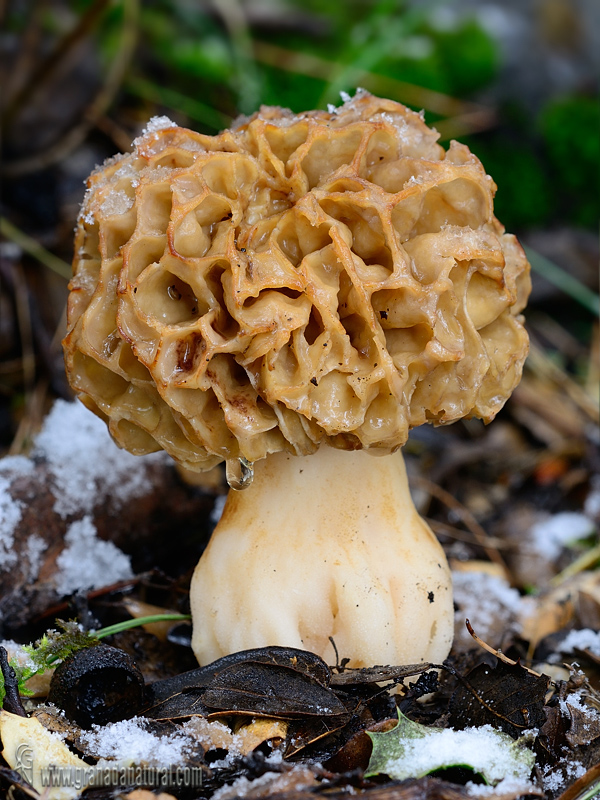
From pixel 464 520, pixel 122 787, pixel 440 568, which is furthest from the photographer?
pixel 464 520

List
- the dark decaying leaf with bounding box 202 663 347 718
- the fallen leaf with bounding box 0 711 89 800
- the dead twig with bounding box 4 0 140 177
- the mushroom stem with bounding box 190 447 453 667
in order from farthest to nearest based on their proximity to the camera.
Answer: the dead twig with bounding box 4 0 140 177
the mushroom stem with bounding box 190 447 453 667
the dark decaying leaf with bounding box 202 663 347 718
the fallen leaf with bounding box 0 711 89 800

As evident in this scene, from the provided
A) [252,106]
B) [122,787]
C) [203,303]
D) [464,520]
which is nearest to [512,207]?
[252,106]

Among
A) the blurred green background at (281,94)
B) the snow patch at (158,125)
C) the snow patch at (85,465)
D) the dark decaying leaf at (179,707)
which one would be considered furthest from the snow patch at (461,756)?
the blurred green background at (281,94)

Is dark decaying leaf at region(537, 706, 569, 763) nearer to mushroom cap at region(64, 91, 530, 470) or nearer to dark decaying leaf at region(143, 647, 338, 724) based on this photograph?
dark decaying leaf at region(143, 647, 338, 724)

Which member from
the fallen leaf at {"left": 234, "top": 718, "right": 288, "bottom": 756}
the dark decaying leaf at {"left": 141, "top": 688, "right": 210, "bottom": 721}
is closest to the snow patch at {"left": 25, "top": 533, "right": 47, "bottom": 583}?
the dark decaying leaf at {"left": 141, "top": 688, "right": 210, "bottom": 721}

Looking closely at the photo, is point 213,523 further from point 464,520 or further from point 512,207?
point 512,207

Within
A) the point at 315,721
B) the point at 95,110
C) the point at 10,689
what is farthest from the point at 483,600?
the point at 95,110
